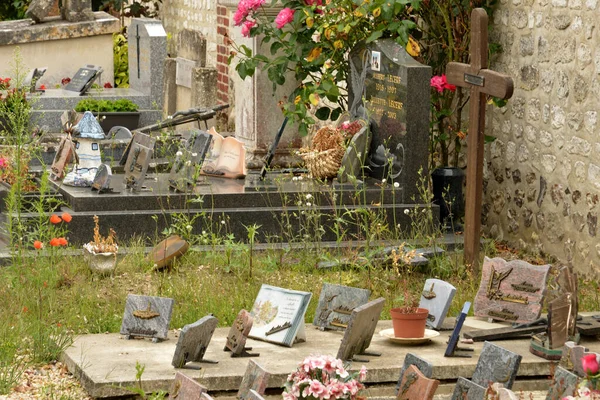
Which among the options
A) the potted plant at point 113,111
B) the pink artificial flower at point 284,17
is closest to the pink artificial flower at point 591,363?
the pink artificial flower at point 284,17

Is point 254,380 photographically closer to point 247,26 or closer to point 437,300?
point 437,300

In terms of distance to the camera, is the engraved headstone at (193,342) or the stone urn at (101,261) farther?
the stone urn at (101,261)

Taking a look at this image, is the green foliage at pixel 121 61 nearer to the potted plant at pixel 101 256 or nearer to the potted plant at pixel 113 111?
the potted plant at pixel 113 111

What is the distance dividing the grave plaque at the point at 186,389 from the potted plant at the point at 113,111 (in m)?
8.73

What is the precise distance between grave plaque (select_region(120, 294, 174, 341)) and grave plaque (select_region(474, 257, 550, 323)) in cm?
174

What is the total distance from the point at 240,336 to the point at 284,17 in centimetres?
473

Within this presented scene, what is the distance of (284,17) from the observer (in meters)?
10.4

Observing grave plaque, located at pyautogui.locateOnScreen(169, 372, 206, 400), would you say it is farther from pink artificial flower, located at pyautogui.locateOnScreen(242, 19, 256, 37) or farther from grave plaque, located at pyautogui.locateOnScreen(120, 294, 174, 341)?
pink artificial flower, located at pyautogui.locateOnScreen(242, 19, 256, 37)

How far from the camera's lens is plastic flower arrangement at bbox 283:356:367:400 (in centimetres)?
484

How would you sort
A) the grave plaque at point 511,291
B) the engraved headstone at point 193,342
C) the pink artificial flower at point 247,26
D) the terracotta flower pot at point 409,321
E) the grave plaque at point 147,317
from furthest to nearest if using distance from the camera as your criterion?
the pink artificial flower at point 247,26 < the grave plaque at point 511,291 < the grave plaque at point 147,317 < the terracotta flower pot at point 409,321 < the engraved headstone at point 193,342

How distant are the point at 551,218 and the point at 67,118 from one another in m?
5.62

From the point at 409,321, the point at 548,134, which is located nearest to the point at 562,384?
the point at 409,321

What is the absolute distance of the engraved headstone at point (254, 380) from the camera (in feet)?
17.0

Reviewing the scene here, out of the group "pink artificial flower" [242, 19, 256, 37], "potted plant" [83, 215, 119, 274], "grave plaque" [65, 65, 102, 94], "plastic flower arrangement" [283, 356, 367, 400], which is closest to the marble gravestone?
"pink artificial flower" [242, 19, 256, 37]
